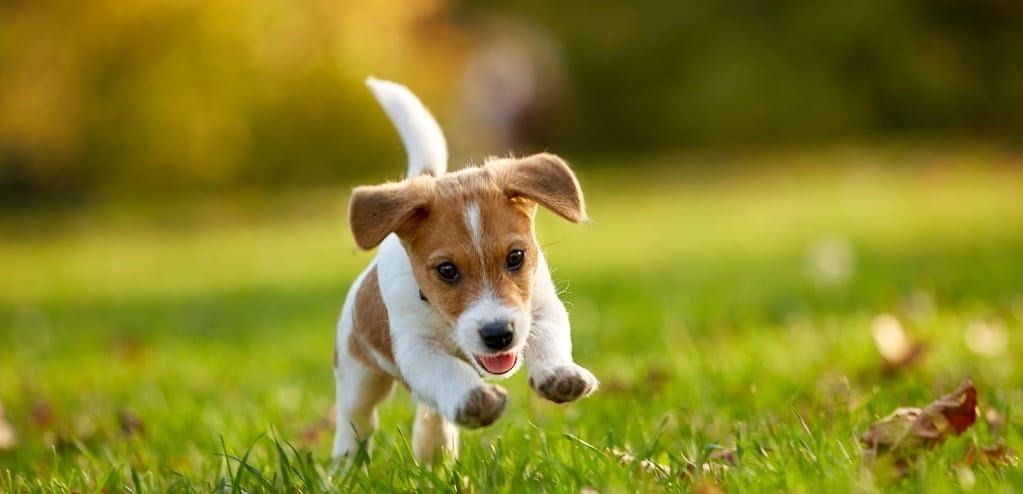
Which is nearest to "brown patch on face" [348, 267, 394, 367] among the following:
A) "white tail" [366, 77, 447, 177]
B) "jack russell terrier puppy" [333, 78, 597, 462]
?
"jack russell terrier puppy" [333, 78, 597, 462]

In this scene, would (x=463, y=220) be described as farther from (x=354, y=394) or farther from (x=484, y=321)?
(x=354, y=394)

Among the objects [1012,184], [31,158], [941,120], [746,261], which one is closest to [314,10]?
[31,158]

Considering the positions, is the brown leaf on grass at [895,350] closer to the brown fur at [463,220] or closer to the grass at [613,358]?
the grass at [613,358]

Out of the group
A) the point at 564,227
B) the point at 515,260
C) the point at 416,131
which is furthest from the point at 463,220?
the point at 564,227

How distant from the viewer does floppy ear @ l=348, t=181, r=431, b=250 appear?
9.40 ft

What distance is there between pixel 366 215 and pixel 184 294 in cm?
638

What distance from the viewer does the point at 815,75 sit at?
25.3 m

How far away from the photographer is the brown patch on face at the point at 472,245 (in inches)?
114

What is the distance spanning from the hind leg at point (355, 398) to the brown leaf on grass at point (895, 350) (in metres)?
1.77

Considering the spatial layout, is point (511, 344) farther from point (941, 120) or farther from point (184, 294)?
point (941, 120)

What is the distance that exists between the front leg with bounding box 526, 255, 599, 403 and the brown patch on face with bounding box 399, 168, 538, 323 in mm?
106

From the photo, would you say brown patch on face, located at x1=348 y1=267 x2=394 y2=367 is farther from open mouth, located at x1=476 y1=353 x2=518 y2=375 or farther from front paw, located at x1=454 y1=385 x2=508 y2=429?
front paw, located at x1=454 y1=385 x2=508 y2=429

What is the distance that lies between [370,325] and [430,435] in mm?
343

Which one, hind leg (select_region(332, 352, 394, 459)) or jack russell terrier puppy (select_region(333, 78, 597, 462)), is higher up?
jack russell terrier puppy (select_region(333, 78, 597, 462))
